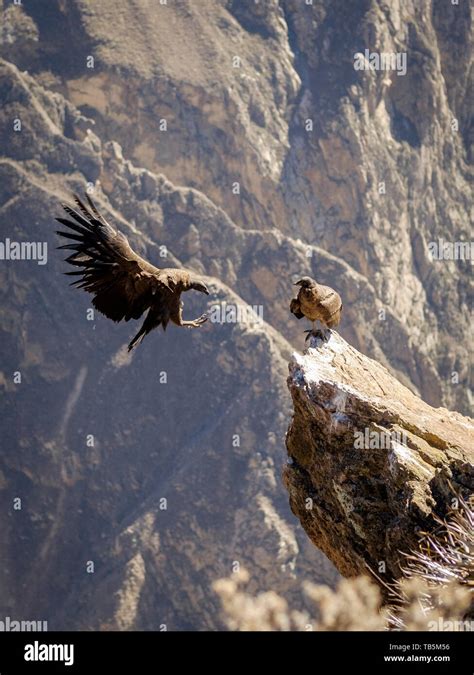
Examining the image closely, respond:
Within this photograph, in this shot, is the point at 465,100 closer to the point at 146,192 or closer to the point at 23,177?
the point at 146,192

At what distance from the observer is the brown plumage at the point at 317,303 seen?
50.4 feet

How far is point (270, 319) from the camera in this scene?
62.9 metres

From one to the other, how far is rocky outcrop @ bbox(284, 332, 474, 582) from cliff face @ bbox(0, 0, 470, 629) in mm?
43340

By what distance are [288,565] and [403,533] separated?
45.2 metres
